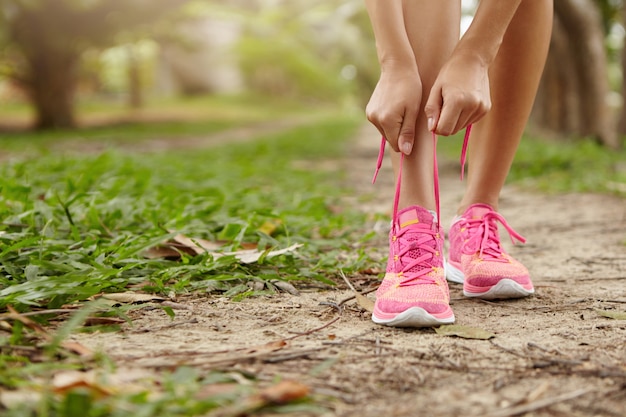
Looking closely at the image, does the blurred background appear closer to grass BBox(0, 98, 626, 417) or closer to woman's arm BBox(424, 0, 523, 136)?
grass BBox(0, 98, 626, 417)

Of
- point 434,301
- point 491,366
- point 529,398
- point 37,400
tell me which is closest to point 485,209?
point 434,301

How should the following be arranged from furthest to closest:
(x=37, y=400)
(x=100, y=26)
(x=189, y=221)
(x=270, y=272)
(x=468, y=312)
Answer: (x=100, y=26) < (x=189, y=221) < (x=270, y=272) < (x=468, y=312) < (x=37, y=400)

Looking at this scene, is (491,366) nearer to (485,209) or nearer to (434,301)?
(434,301)

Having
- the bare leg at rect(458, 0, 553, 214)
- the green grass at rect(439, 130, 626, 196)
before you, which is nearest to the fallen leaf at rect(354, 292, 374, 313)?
the bare leg at rect(458, 0, 553, 214)

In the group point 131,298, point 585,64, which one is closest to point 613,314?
point 131,298

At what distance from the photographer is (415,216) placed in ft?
4.99

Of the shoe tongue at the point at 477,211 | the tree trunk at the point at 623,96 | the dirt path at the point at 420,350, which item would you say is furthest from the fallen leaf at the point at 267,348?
the tree trunk at the point at 623,96

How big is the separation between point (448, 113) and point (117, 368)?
2.74 ft

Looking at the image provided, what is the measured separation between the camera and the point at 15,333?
3.59 feet

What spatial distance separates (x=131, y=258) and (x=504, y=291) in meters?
0.94

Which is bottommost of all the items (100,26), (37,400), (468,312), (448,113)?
(468,312)

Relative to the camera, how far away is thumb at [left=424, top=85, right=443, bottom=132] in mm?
1417

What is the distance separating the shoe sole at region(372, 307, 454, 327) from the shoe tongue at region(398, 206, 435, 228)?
26 cm

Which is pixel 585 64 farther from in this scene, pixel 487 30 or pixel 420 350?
pixel 420 350
